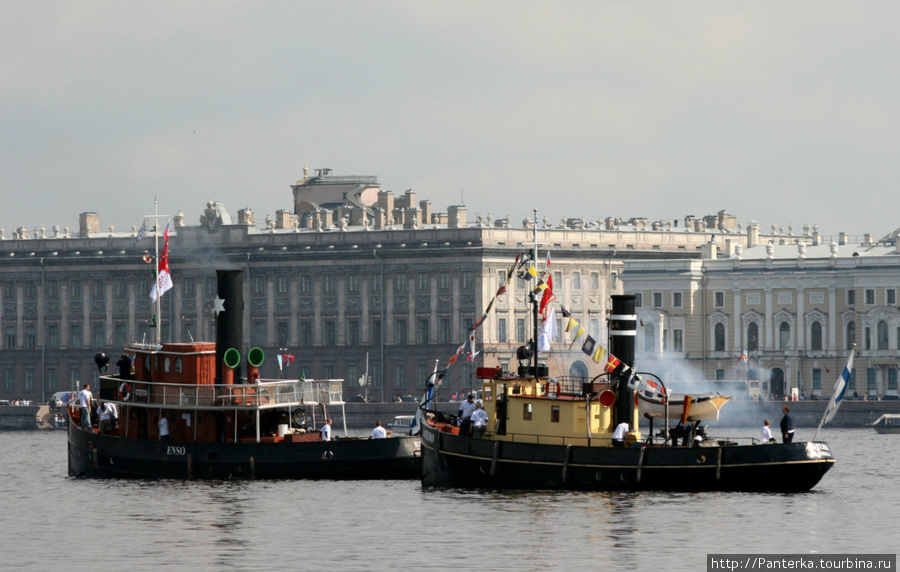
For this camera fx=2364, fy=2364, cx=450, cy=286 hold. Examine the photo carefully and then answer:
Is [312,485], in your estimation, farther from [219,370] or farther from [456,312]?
[456,312]

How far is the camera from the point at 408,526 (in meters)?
41.9

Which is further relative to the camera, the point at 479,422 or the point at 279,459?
the point at 279,459

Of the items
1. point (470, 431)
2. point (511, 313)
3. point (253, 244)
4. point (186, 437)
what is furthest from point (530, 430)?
point (253, 244)

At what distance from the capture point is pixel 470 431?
5056 centimetres

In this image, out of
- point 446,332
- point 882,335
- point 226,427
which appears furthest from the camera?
point 446,332

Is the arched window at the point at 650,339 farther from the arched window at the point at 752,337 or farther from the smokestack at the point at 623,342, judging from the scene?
the smokestack at the point at 623,342

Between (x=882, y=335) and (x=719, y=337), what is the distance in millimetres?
9592

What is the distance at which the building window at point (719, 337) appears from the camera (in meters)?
126

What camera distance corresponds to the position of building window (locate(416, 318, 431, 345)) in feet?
432

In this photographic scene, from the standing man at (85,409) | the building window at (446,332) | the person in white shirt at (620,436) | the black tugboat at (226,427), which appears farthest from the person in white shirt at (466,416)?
the building window at (446,332)

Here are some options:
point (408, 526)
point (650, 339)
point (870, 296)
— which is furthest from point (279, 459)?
point (650, 339)

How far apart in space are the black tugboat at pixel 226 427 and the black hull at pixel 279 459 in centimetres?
2

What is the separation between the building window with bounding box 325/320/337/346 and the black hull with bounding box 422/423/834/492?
85.6 meters

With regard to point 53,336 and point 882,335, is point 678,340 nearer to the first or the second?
point 882,335
